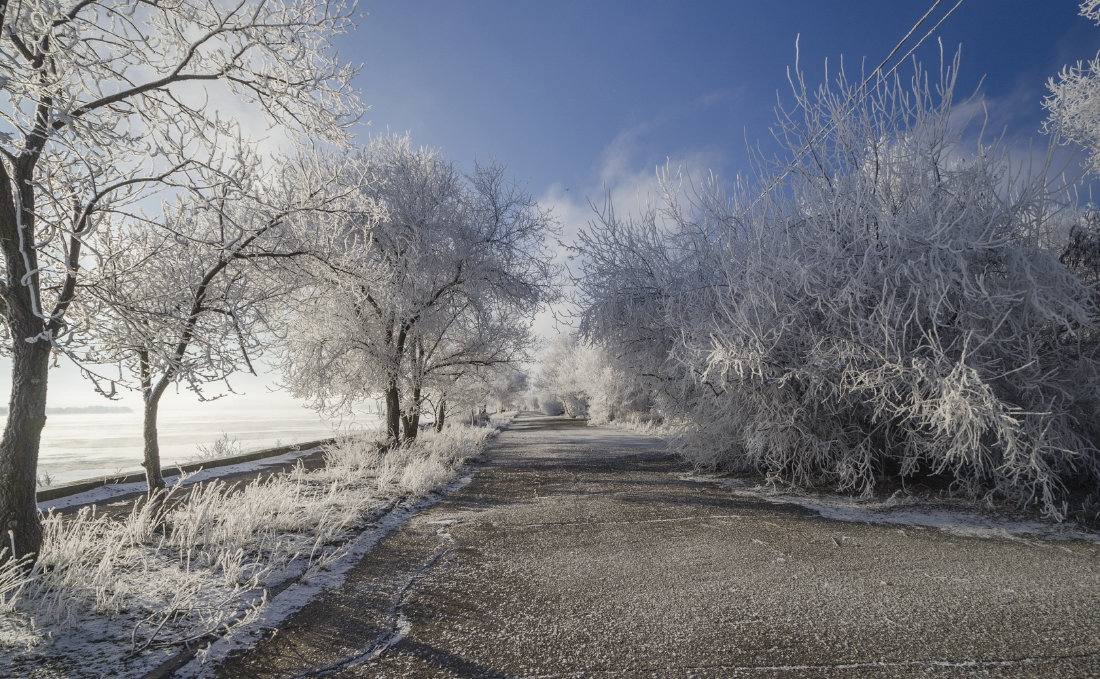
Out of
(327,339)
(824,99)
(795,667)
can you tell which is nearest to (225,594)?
(795,667)

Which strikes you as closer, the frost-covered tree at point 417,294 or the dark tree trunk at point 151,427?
the dark tree trunk at point 151,427

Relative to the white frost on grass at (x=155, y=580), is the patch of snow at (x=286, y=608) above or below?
below

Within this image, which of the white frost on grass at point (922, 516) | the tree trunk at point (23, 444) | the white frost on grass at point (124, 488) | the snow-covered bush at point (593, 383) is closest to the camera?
the tree trunk at point (23, 444)

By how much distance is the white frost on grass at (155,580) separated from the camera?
2754 millimetres

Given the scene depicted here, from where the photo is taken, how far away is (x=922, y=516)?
6.26 meters

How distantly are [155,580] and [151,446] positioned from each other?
2510 millimetres

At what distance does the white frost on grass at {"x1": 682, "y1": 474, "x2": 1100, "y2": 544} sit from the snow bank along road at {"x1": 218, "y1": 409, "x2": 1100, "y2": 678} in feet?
1.12

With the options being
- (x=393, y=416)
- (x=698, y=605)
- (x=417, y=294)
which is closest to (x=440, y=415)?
(x=393, y=416)

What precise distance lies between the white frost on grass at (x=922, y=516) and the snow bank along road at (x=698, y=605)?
0.34 metres

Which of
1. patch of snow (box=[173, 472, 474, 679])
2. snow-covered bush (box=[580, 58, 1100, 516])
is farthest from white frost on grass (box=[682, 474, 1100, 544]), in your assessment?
patch of snow (box=[173, 472, 474, 679])

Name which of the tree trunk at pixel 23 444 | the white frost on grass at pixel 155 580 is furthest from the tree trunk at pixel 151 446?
the tree trunk at pixel 23 444

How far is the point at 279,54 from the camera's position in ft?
14.9

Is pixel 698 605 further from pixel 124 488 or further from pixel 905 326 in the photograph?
pixel 124 488

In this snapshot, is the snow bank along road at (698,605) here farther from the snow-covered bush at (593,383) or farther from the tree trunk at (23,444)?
the snow-covered bush at (593,383)
